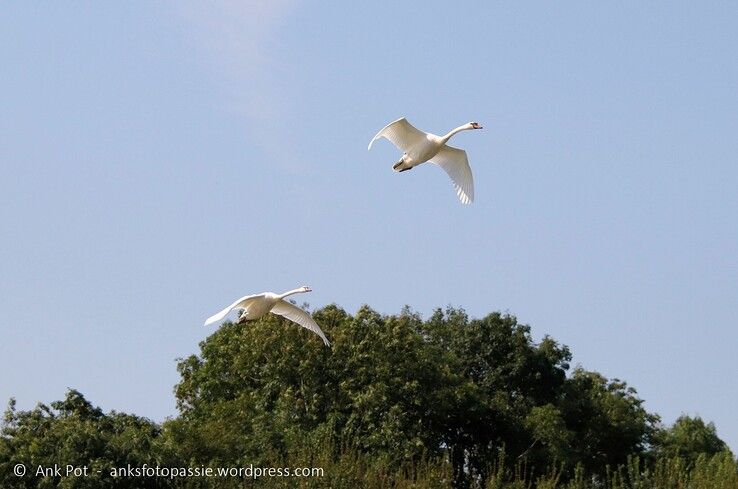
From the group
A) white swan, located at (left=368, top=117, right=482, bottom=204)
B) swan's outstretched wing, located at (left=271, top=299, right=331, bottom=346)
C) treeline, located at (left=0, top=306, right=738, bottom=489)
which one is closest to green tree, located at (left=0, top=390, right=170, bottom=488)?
treeline, located at (left=0, top=306, right=738, bottom=489)

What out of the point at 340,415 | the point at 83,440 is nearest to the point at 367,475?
the point at 83,440

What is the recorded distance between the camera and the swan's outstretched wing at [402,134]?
3073cm

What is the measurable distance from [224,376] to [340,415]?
17.9ft

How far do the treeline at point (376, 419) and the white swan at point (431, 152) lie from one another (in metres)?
6.89

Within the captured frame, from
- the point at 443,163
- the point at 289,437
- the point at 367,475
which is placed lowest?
the point at 367,475

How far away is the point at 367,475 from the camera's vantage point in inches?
1371

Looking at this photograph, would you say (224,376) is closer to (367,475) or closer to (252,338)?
(252,338)

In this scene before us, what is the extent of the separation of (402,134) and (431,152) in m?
0.99

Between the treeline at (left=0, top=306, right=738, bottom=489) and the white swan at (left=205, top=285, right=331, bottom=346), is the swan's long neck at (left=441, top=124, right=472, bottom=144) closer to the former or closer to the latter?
the white swan at (left=205, top=285, right=331, bottom=346)

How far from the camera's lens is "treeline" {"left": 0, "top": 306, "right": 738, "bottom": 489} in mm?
35188

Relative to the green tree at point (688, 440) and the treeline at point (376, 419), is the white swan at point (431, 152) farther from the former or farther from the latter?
the green tree at point (688, 440)

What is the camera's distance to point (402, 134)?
3130 cm

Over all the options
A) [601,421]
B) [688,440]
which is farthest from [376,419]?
[688,440]

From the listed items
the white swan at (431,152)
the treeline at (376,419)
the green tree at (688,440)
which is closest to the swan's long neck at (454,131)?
the white swan at (431,152)
